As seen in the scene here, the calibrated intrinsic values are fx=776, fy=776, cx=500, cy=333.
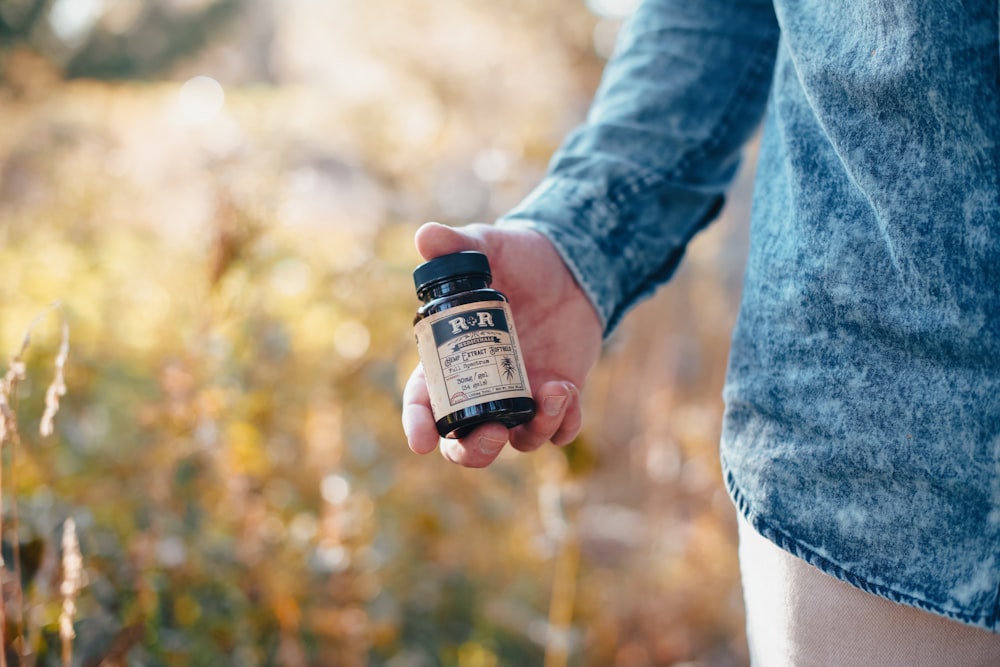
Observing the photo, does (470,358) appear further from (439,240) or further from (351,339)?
(351,339)

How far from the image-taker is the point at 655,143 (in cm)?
98

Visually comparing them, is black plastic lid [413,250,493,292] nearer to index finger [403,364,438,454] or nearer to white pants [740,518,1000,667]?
index finger [403,364,438,454]

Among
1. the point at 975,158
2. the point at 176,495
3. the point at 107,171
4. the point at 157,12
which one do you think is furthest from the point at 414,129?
the point at 157,12

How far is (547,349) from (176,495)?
3.54ft

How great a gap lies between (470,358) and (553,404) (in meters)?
0.10

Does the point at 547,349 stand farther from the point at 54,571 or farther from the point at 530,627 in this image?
the point at 530,627

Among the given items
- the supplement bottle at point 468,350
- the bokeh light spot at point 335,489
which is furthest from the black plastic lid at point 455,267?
the bokeh light spot at point 335,489

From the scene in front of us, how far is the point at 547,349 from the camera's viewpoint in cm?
95

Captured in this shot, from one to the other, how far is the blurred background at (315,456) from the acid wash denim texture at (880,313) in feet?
2.41

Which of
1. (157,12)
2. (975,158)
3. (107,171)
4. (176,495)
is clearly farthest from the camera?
(157,12)

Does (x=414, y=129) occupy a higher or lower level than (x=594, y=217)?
higher

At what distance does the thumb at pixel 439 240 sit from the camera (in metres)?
0.84

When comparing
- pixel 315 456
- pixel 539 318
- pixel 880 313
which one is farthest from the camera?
pixel 315 456

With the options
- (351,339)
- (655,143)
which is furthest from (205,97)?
(655,143)
